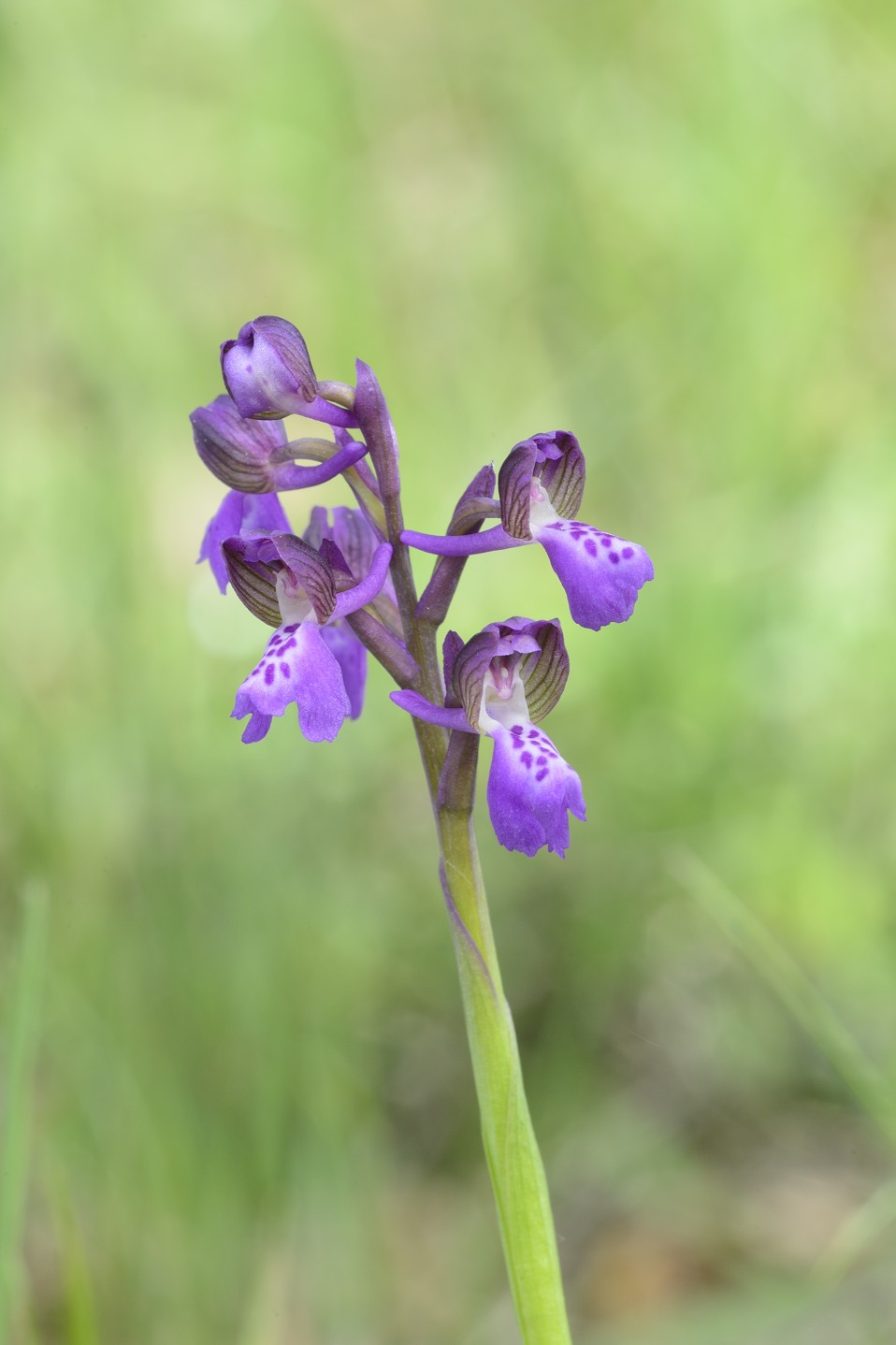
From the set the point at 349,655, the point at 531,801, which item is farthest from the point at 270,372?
the point at 531,801

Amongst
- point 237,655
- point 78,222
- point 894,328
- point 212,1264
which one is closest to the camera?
point 212,1264

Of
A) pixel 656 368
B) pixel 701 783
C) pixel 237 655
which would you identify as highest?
pixel 656 368

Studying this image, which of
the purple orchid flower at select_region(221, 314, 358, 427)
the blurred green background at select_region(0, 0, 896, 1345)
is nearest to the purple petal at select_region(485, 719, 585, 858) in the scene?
the purple orchid flower at select_region(221, 314, 358, 427)

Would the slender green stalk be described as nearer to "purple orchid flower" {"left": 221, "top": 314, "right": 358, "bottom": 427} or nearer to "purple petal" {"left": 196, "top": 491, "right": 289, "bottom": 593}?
"purple orchid flower" {"left": 221, "top": 314, "right": 358, "bottom": 427}

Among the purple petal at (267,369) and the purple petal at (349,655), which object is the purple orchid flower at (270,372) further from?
the purple petal at (349,655)

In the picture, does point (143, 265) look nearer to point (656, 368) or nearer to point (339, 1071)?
point (656, 368)

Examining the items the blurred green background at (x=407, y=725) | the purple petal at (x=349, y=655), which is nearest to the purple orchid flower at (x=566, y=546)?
the purple petal at (x=349, y=655)

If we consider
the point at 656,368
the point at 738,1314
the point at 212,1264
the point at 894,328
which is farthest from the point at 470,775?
the point at 894,328

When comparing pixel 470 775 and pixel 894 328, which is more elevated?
pixel 894 328
